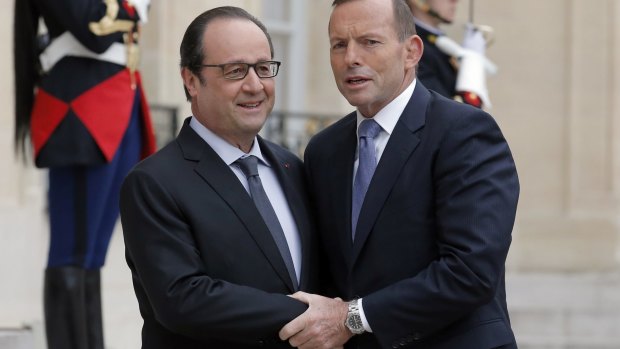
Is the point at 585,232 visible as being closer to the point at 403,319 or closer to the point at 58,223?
the point at 58,223

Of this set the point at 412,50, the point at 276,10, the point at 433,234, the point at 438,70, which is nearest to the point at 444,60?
the point at 438,70

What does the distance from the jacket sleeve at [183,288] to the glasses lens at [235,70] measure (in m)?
0.32

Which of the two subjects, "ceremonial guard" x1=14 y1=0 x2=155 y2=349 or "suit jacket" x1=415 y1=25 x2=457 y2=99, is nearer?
"ceremonial guard" x1=14 y1=0 x2=155 y2=349

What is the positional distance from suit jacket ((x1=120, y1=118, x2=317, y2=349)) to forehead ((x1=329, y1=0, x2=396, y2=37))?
0.48 metres

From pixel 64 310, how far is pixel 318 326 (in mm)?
2001

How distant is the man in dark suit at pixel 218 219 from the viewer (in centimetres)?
343

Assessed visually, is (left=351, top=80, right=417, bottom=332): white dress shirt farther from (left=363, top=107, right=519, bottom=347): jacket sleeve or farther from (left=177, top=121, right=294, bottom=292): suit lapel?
(left=177, top=121, right=294, bottom=292): suit lapel

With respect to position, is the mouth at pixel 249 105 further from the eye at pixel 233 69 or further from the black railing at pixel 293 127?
the black railing at pixel 293 127

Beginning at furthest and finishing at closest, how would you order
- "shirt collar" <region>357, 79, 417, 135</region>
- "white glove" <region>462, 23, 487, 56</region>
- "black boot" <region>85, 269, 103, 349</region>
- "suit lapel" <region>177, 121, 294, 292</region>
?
"white glove" <region>462, 23, 487, 56</region> → "black boot" <region>85, 269, 103, 349</region> → "shirt collar" <region>357, 79, 417, 135</region> → "suit lapel" <region>177, 121, 294, 292</region>

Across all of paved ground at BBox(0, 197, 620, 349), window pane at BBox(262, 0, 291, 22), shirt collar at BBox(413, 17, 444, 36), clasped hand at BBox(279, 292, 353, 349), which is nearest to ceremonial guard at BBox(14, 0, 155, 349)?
paved ground at BBox(0, 197, 620, 349)

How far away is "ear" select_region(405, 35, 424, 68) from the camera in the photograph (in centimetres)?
366

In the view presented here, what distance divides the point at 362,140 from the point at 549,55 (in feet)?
23.8

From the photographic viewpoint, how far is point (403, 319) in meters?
3.46

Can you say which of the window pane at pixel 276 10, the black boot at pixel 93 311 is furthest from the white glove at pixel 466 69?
the window pane at pixel 276 10
